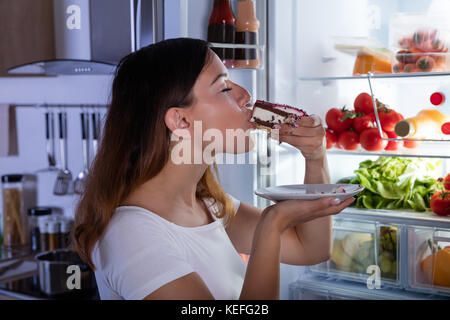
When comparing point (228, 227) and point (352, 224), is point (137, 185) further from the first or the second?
point (352, 224)

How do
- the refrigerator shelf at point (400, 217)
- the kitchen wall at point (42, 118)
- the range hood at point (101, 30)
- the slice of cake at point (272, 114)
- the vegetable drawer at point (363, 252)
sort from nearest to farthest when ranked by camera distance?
the slice of cake at point (272, 114), the range hood at point (101, 30), the refrigerator shelf at point (400, 217), the vegetable drawer at point (363, 252), the kitchen wall at point (42, 118)

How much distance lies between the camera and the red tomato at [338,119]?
1.76m

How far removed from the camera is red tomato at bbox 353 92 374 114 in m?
1.76

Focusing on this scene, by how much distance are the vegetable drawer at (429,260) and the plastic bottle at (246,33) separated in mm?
718

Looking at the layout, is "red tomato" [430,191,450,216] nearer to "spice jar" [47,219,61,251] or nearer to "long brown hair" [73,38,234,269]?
"long brown hair" [73,38,234,269]

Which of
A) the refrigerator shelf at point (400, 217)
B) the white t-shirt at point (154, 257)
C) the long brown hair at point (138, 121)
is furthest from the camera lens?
the refrigerator shelf at point (400, 217)

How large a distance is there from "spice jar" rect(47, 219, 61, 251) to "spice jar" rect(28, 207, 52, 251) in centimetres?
4

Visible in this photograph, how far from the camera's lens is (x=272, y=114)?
3.80 ft

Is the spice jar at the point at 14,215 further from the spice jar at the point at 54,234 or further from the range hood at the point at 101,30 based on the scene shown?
the range hood at the point at 101,30

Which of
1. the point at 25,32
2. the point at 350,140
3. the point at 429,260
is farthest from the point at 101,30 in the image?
the point at 429,260

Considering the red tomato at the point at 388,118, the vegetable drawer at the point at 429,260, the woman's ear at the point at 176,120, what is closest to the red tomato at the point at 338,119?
the red tomato at the point at 388,118

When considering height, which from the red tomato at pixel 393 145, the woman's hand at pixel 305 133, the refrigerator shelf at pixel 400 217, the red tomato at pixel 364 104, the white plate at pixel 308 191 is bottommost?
the refrigerator shelf at pixel 400 217

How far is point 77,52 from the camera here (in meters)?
1.62
